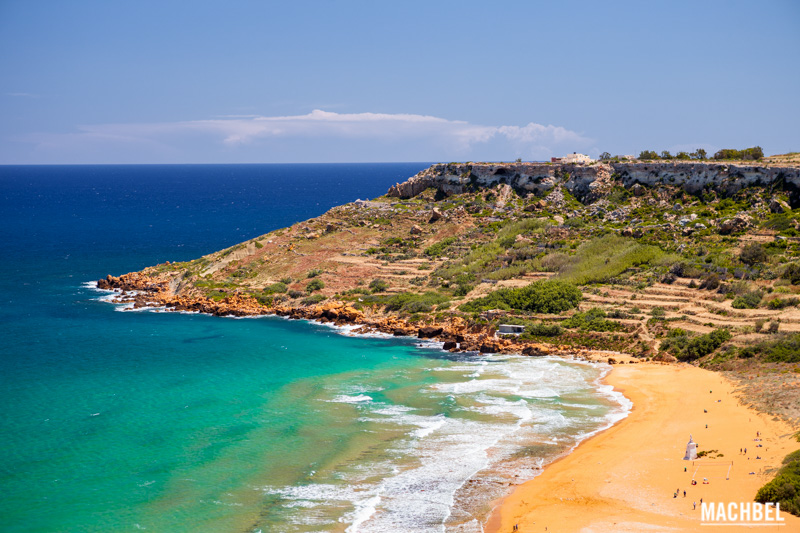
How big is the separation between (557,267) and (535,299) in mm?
8424

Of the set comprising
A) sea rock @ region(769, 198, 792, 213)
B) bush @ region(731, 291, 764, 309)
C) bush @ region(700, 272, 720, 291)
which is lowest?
bush @ region(731, 291, 764, 309)

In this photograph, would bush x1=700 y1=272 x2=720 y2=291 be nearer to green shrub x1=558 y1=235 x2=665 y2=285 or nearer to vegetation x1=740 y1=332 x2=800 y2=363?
green shrub x1=558 y1=235 x2=665 y2=285

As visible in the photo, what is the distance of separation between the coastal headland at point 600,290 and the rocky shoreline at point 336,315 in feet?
0.65

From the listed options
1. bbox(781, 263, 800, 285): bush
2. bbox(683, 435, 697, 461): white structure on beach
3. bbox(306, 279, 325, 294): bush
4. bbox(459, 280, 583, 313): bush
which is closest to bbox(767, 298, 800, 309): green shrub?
bbox(781, 263, 800, 285): bush

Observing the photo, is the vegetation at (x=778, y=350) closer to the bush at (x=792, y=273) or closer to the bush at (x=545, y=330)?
the bush at (x=792, y=273)

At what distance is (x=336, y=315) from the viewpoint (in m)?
61.2

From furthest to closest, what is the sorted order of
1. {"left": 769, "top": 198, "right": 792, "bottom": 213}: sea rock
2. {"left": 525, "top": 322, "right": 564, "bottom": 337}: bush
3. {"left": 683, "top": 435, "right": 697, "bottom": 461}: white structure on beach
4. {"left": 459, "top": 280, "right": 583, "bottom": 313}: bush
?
{"left": 769, "top": 198, "right": 792, "bottom": 213}: sea rock → {"left": 459, "top": 280, "right": 583, "bottom": 313}: bush → {"left": 525, "top": 322, "right": 564, "bottom": 337}: bush → {"left": 683, "top": 435, "right": 697, "bottom": 461}: white structure on beach

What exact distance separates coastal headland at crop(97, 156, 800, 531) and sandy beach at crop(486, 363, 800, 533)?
0.10 m

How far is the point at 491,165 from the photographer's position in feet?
297

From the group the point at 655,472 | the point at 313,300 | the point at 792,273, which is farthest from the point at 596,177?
the point at 655,472

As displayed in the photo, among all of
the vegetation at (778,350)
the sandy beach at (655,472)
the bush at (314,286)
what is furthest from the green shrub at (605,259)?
the bush at (314,286)

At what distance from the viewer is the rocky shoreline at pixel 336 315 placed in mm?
50719

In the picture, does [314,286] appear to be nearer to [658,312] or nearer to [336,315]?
[336,315]

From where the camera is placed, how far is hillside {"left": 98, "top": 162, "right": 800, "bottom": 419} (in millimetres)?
48781
